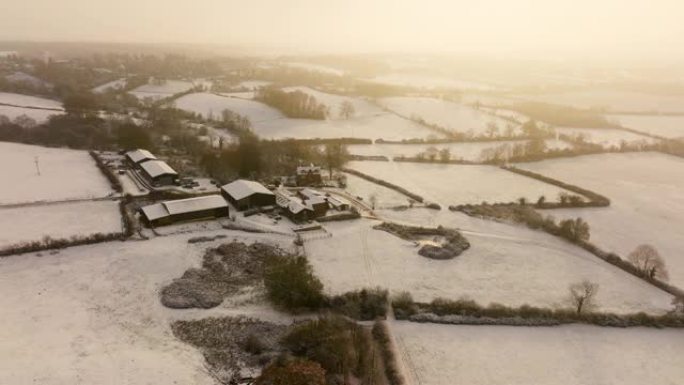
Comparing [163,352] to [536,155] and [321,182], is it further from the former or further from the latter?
[536,155]

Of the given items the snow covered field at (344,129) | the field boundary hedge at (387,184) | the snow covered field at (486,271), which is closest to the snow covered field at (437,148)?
the snow covered field at (344,129)

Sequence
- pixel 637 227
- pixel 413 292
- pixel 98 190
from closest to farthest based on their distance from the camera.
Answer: pixel 413 292 < pixel 637 227 < pixel 98 190

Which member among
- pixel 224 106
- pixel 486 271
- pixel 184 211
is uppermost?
pixel 224 106

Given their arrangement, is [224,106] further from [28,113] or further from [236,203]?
[236,203]

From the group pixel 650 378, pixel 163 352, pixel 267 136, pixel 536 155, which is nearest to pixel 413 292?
pixel 650 378

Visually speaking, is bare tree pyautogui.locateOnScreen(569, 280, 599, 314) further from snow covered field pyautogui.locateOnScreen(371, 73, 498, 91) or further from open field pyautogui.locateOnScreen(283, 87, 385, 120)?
snow covered field pyautogui.locateOnScreen(371, 73, 498, 91)

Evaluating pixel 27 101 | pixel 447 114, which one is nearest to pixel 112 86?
pixel 27 101

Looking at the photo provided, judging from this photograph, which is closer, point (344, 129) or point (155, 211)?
point (155, 211)
